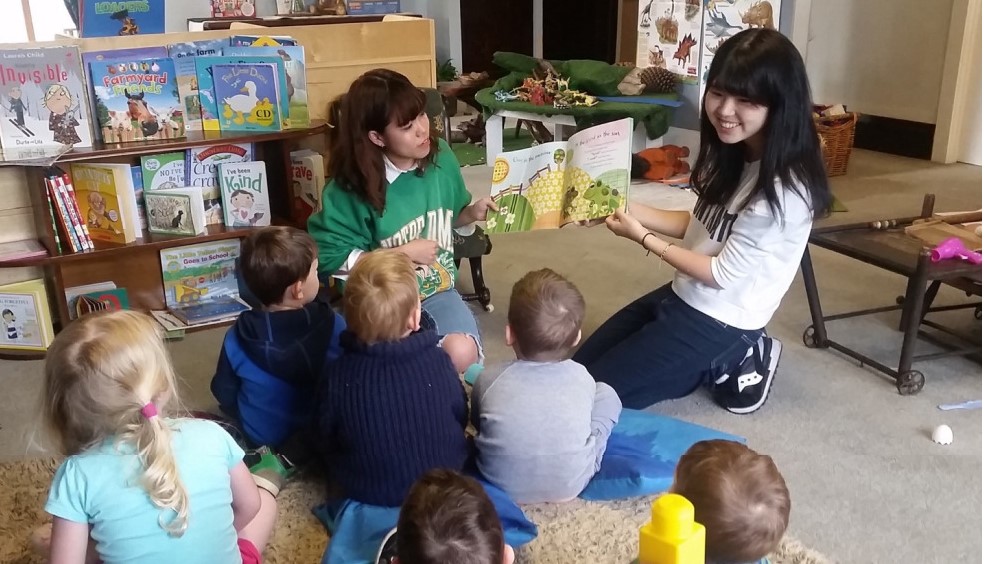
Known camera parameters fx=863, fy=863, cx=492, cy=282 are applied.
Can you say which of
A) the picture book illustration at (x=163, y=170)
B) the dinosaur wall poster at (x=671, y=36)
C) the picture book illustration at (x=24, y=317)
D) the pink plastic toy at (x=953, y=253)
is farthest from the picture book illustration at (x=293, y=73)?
the dinosaur wall poster at (x=671, y=36)

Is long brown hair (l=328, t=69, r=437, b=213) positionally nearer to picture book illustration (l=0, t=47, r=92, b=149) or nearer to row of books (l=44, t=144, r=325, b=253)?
row of books (l=44, t=144, r=325, b=253)

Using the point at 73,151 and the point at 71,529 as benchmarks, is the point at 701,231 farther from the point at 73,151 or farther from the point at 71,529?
the point at 73,151

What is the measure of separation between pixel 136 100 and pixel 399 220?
1.05 meters

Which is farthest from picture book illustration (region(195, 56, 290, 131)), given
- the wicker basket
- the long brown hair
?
the wicker basket

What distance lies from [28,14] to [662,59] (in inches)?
165

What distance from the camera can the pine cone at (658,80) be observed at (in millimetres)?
4855

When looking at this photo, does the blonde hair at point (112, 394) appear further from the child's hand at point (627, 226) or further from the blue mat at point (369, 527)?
the child's hand at point (627, 226)

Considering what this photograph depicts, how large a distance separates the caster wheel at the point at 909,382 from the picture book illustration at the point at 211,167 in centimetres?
213

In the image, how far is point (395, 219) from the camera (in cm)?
229

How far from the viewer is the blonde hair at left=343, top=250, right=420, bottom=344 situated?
165cm

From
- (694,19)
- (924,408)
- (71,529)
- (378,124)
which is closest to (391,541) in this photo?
(71,529)

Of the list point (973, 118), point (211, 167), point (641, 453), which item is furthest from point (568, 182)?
point (973, 118)

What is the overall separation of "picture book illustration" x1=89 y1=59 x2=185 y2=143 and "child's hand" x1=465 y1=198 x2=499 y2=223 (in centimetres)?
108

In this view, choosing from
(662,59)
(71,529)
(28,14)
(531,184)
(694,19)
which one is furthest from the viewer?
(28,14)
